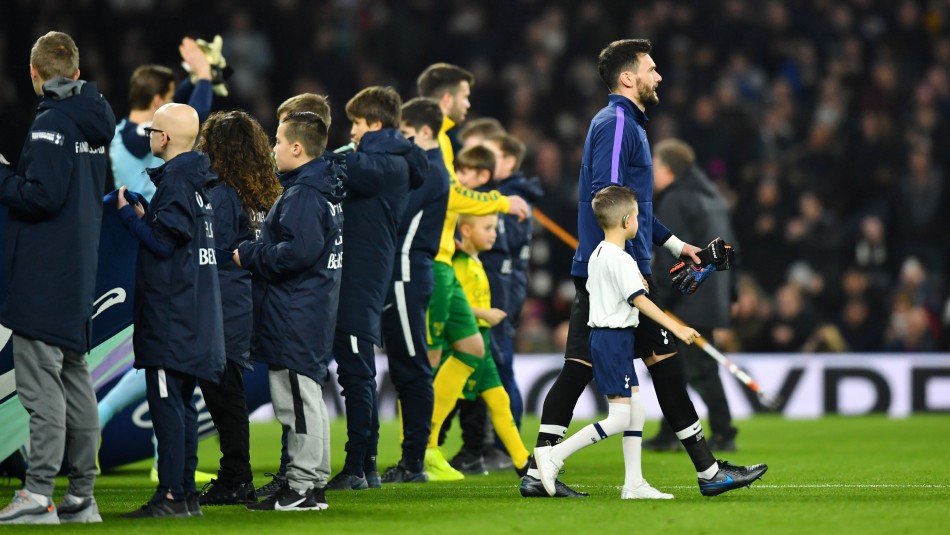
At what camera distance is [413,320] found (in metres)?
8.20

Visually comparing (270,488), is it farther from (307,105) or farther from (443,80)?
(443,80)

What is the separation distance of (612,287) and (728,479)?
3.50 ft

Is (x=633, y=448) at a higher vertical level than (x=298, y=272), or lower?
lower

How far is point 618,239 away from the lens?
6.88 m

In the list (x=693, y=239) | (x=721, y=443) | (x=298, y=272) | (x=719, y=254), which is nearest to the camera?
(x=298, y=272)

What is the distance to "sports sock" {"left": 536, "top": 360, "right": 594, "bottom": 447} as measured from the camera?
7.07 meters

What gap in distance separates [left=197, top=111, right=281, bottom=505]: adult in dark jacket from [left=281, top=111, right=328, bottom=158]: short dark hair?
0.28m

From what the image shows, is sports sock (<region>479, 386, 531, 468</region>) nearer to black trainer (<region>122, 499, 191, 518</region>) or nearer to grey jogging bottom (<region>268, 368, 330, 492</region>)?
grey jogging bottom (<region>268, 368, 330, 492</region>)

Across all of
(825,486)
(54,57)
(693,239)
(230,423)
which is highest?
(54,57)

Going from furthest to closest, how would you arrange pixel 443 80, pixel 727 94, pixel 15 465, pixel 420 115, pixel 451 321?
1. pixel 727 94
2. pixel 443 80
3. pixel 451 321
4. pixel 420 115
5. pixel 15 465

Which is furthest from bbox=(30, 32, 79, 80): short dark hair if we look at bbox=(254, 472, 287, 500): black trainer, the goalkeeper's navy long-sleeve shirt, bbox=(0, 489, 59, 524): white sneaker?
the goalkeeper's navy long-sleeve shirt

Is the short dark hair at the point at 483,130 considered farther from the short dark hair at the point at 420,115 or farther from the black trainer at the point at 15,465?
the black trainer at the point at 15,465

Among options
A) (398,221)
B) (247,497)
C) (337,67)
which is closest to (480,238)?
(398,221)

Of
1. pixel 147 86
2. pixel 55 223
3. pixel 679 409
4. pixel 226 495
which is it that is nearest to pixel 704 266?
pixel 679 409
